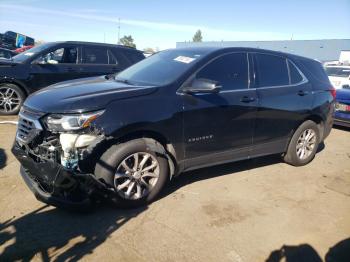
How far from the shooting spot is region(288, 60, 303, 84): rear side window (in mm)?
5281

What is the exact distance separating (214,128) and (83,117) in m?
1.64

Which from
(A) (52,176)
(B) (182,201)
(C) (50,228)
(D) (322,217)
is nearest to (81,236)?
(C) (50,228)

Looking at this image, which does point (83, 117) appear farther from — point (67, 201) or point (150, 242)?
point (150, 242)

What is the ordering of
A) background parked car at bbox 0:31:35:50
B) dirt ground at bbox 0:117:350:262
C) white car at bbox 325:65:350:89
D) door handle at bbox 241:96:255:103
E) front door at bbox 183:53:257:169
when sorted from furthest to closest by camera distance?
1. background parked car at bbox 0:31:35:50
2. white car at bbox 325:65:350:89
3. door handle at bbox 241:96:255:103
4. front door at bbox 183:53:257:169
5. dirt ground at bbox 0:117:350:262

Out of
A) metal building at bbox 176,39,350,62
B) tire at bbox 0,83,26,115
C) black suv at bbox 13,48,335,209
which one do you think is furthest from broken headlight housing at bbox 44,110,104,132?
metal building at bbox 176,39,350,62

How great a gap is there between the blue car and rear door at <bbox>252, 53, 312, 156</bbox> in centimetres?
344

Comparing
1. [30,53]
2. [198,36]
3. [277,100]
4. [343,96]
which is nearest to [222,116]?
[277,100]

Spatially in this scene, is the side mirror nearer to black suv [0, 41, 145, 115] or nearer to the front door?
the front door

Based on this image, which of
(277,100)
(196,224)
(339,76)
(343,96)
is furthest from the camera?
(339,76)

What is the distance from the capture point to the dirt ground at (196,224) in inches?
122

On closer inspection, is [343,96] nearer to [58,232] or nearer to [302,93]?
[302,93]

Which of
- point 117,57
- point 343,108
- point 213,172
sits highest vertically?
point 117,57

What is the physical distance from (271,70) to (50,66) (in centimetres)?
530

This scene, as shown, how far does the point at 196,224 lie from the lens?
3607 mm
